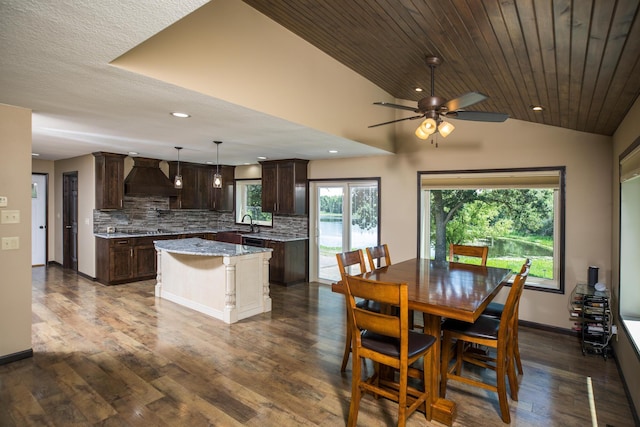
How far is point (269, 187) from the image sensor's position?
262 inches

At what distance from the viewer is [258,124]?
11.5 feet

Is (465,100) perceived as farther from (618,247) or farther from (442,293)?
(618,247)

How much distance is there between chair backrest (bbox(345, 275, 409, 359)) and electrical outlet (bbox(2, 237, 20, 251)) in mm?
3050

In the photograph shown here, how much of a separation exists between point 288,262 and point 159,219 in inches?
120

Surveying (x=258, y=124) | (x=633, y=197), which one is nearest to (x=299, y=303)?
(x=258, y=124)

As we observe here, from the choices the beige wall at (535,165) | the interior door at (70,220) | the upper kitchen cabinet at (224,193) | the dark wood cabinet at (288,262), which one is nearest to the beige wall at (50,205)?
the interior door at (70,220)

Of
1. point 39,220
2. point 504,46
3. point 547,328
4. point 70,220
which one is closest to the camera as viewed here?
Answer: point 504,46

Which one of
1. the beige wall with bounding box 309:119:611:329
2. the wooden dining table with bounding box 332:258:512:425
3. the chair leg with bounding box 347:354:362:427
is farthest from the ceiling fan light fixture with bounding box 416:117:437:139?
the beige wall with bounding box 309:119:611:329

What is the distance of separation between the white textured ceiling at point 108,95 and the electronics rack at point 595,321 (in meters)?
3.02

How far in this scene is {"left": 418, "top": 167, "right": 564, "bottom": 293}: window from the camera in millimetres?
4234

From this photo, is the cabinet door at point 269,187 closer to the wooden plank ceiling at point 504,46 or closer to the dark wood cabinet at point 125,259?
the dark wood cabinet at point 125,259

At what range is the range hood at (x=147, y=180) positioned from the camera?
6465 mm

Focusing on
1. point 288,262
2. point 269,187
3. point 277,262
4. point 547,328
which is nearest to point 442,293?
point 547,328

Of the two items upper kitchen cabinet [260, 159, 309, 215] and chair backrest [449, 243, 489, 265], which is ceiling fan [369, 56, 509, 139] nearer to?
chair backrest [449, 243, 489, 265]
